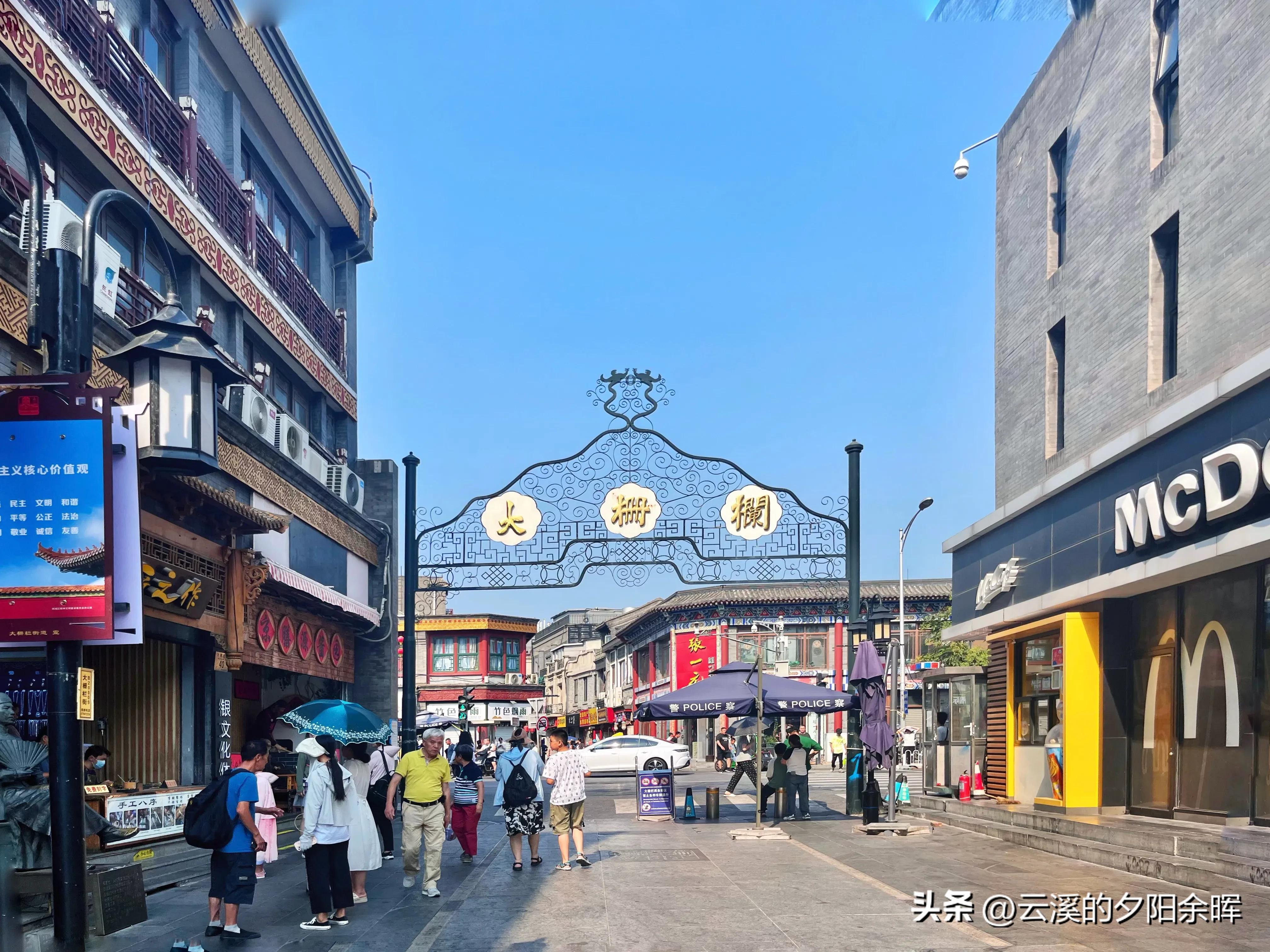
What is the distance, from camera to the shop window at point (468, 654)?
273ft

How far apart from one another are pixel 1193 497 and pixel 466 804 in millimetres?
9605

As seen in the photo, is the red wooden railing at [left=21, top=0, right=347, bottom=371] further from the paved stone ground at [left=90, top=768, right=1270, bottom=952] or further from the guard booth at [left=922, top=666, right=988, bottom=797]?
the guard booth at [left=922, top=666, right=988, bottom=797]

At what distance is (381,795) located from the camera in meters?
15.4

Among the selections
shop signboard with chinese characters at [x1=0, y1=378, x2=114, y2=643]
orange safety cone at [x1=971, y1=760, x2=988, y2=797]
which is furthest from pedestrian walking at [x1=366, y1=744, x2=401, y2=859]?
orange safety cone at [x1=971, y1=760, x2=988, y2=797]

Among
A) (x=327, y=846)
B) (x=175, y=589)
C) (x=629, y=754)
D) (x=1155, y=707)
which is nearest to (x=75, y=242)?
(x=175, y=589)

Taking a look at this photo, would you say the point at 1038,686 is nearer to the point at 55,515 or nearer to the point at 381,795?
the point at 381,795

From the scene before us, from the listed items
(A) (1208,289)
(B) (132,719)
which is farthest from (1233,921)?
(B) (132,719)

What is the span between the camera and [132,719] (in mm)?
17031

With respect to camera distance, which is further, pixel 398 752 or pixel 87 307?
pixel 398 752

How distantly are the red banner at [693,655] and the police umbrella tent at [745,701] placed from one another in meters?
42.6

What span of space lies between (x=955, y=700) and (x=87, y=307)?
69.2 ft

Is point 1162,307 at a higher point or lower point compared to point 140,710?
higher

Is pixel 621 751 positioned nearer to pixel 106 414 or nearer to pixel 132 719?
pixel 132 719

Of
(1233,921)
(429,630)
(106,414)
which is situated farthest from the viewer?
(429,630)
